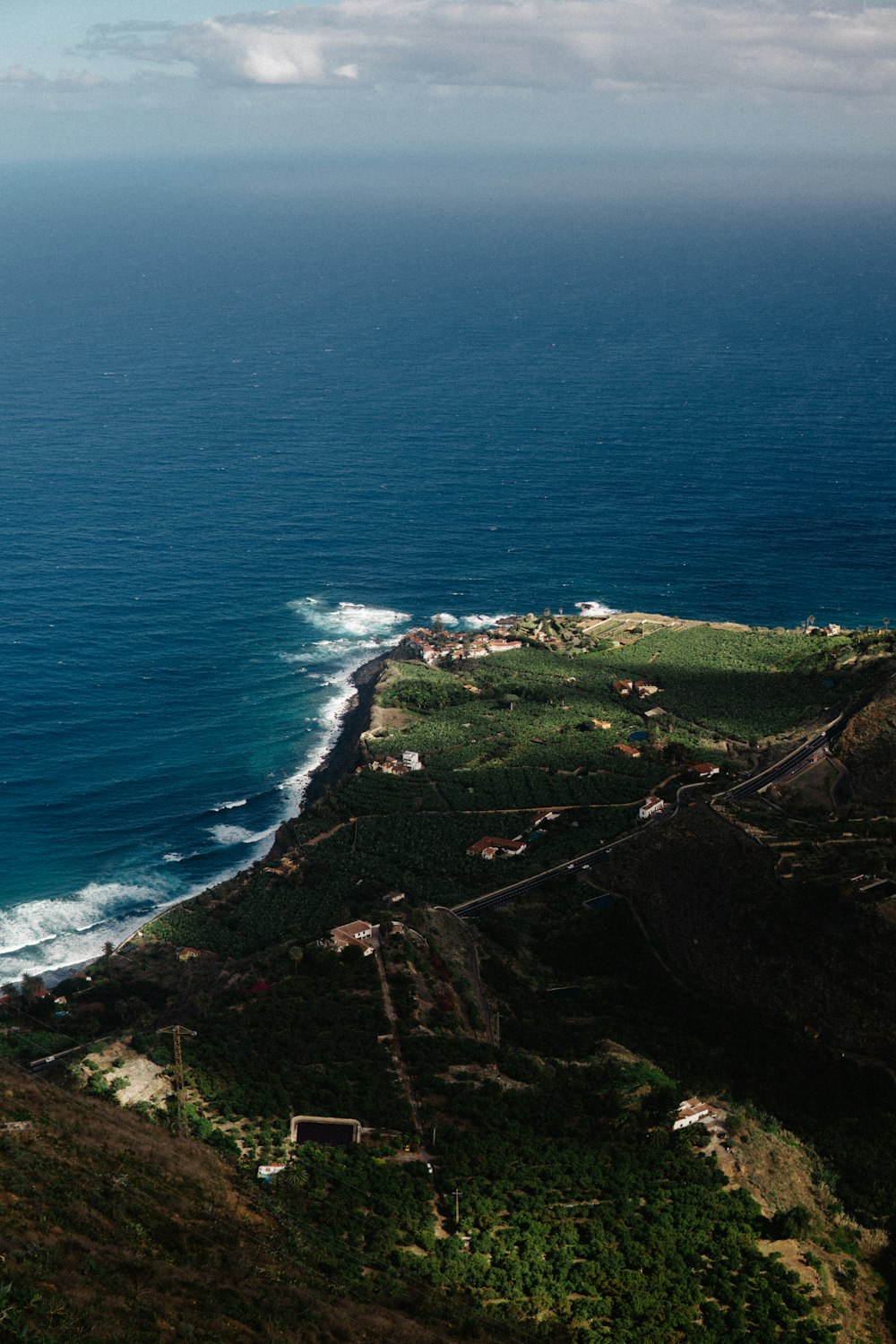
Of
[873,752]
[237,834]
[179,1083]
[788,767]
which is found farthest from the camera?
[237,834]

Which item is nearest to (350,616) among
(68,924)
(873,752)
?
(68,924)

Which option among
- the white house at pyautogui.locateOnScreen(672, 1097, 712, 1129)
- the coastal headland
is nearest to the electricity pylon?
the coastal headland

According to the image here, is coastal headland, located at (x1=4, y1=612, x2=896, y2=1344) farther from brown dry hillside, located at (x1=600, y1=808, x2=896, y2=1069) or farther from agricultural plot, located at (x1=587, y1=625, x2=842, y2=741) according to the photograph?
agricultural plot, located at (x1=587, y1=625, x2=842, y2=741)

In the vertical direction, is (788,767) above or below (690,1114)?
below

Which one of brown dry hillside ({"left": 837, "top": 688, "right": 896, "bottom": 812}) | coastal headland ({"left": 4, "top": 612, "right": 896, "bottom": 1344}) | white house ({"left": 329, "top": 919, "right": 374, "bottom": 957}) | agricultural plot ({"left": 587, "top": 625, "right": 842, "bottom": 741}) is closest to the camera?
coastal headland ({"left": 4, "top": 612, "right": 896, "bottom": 1344})

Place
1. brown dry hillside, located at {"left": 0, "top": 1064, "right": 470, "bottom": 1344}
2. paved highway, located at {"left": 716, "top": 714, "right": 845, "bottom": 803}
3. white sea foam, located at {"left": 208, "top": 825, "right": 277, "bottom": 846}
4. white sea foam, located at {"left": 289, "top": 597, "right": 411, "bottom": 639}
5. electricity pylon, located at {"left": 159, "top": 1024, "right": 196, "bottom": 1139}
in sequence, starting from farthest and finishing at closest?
white sea foam, located at {"left": 289, "top": 597, "right": 411, "bottom": 639} < white sea foam, located at {"left": 208, "top": 825, "right": 277, "bottom": 846} < paved highway, located at {"left": 716, "top": 714, "right": 845, "bottom": 803} < electricity pylon, located at {"left": 159, "top": 1024, "right": 196, "bottom": 1139} < brown dry hillside, located at {"left": 0, "top": 1064, "right": 470, "bottom": 1344}

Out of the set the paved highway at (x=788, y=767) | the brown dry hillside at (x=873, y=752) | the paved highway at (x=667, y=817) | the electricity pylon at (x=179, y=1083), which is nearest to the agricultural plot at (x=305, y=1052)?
the electricity pylon at (x=179, y=1083)

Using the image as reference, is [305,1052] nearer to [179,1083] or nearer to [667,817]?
[179,1083]
